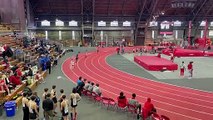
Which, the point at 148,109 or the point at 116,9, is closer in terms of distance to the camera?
the point at 148,109

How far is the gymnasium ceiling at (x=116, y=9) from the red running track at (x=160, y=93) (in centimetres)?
2330

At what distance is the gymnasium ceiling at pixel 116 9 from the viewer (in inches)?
1682

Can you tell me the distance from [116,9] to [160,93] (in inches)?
1300

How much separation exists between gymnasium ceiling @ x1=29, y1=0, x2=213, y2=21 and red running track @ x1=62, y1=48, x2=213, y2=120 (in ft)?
76.4

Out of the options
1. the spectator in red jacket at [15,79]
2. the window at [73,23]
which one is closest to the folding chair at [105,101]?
the spectator in red jacket at [15,79]

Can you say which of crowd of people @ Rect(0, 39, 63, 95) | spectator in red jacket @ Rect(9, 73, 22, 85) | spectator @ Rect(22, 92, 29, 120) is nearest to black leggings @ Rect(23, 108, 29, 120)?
spectator @ Rect(22, 92, 29, 120)

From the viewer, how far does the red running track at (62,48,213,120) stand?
1210cm

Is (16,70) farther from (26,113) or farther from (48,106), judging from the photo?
(48,106)

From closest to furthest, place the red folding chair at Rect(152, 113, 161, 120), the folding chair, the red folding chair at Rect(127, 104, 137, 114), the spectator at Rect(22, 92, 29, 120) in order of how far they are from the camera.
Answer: the red folding chair at Rect(152, 113, 161, 120) < the spectator at Rect(22, 92, 29, 120) < the red folding chair at Rect(127, 104, 137, 114) < the folding chair

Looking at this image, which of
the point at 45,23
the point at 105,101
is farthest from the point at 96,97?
the point at 45,23

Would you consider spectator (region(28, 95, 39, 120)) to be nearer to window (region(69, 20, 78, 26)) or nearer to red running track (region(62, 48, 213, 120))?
red running track (region(62, 48, 213, 120))

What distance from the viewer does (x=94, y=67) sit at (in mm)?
25328

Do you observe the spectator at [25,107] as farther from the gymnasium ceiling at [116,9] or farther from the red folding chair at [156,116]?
the gymnasium ceiling at [116,9]

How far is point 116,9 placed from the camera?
1811 inches
